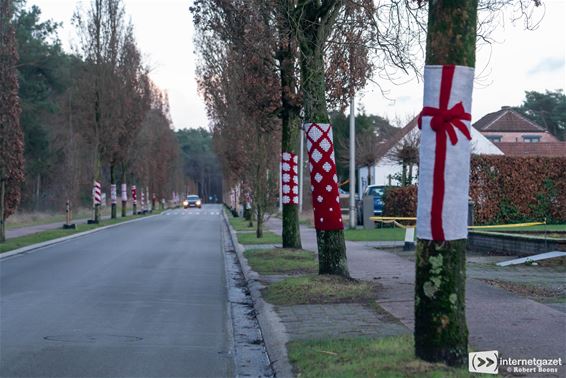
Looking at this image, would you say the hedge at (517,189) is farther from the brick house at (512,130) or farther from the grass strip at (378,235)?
the brick house at (512,130)

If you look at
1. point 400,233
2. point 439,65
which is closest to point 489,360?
point 439,65

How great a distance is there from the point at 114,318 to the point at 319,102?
191 inches

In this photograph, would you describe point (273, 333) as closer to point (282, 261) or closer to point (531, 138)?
point (282, 261)

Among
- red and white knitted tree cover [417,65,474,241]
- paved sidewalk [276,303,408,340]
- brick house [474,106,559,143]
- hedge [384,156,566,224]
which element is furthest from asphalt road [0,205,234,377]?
brick house [474,106,559,143]

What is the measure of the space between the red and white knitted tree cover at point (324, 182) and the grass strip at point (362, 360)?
445 centimetres

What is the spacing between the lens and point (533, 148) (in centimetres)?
5234

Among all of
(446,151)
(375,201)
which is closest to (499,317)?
(446,151)

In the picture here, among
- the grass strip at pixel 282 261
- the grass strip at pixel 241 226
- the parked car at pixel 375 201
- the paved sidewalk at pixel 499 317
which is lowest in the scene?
the paved sidewalk at pixel 499 317

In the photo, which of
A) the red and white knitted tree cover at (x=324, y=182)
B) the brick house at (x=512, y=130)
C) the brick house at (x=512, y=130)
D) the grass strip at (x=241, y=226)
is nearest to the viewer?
the red and white knitted tree cover at (x=324, y=182)

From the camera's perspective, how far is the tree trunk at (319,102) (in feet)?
42.4

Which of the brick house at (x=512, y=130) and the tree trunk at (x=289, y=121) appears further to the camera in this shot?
the brick house at (x=512, y=130)

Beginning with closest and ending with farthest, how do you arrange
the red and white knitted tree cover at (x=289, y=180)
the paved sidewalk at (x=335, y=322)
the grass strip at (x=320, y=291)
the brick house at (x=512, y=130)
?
the paved sidewalk at (x=335, y=322) → the grass strip at (x=320, y=291) → the red and white knitted tree cover at (x=289, y=180) → the brick house at (x=512, y=130)

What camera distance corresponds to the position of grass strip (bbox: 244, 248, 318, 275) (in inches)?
644

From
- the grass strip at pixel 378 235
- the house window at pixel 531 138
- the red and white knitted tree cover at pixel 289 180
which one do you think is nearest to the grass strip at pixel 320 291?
the red and white knitted tree cover at pixel 289 180
